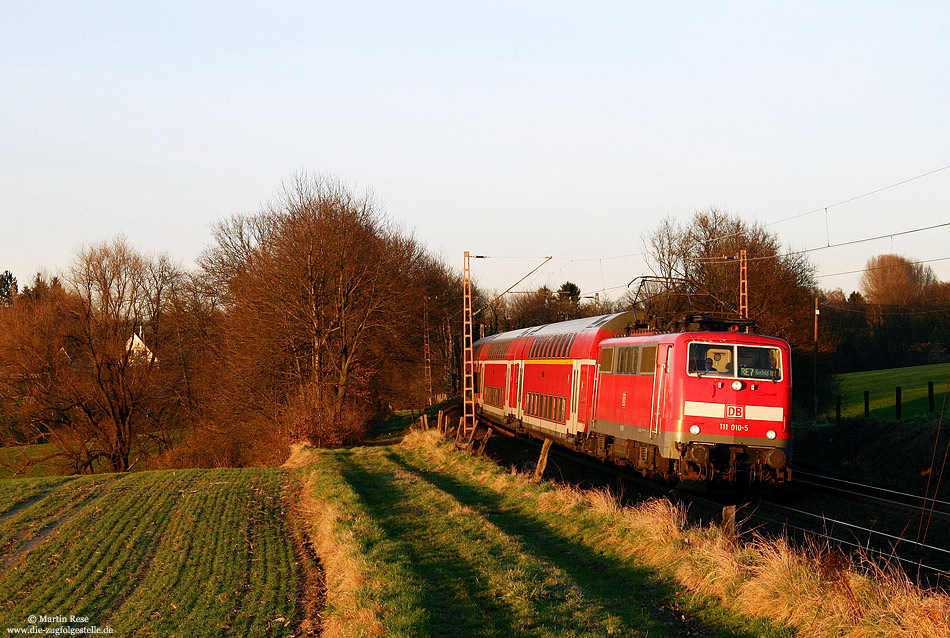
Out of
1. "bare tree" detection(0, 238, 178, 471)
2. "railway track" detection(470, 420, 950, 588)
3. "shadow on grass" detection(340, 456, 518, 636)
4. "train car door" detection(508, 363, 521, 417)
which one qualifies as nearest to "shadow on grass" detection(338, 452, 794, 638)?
"shadow on grass" detection(340, 456, 518, 636)

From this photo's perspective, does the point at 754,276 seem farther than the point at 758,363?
Yes

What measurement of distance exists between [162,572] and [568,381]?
15504 mm

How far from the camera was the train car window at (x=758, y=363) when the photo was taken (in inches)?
624

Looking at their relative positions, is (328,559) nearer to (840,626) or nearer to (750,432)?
(840,626)

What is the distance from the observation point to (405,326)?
3825 cm

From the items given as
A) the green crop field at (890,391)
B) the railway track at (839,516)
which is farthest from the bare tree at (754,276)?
the railway track at (839,516)

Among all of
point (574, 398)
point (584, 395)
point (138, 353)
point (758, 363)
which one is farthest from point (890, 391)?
point (138, 353)

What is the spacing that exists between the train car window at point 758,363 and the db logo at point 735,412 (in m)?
0.64

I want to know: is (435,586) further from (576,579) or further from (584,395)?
(584,395)

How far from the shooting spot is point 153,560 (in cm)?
1159

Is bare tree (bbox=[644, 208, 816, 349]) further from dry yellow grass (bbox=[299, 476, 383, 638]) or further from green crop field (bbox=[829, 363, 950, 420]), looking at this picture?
dry yellow grass (bbox=[299, 476, 383, 638])

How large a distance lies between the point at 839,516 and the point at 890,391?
1217 inches

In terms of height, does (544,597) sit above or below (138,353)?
below

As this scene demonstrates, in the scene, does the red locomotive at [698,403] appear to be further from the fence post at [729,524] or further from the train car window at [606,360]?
the fence post at [729,524]
